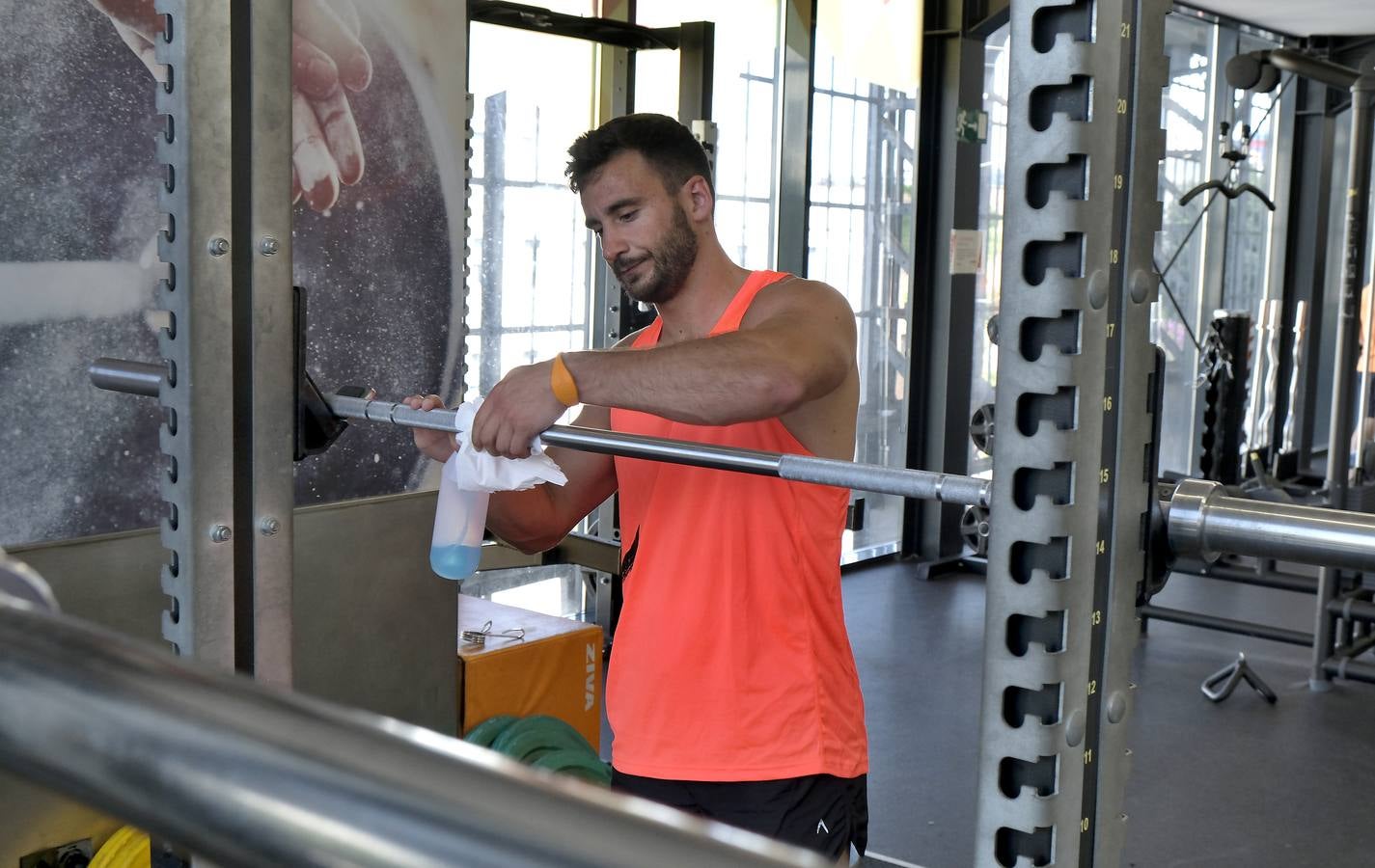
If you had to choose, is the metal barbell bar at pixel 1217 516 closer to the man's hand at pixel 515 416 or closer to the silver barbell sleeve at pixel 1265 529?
the silver barbell sleeve at pixel 1265 529

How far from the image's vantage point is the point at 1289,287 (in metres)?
8.26

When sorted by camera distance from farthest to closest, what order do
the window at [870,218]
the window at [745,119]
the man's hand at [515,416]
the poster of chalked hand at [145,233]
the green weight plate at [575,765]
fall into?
the window at [870,218]
the window at [745,119]
the green weight plate at [575,765]
the poster of chalked hand at [145,233]
the man's hand at [515,416]

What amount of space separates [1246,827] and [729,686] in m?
2.16

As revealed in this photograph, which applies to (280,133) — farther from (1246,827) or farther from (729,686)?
(1246,827)

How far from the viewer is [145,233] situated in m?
2.16

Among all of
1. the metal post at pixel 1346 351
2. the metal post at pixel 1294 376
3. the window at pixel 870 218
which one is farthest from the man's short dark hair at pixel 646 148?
the metal post at pixel 1294 376

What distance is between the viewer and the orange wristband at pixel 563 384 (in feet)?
4.55

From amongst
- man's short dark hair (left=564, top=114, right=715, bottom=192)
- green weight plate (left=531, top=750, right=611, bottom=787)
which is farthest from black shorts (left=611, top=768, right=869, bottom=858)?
green weight plate (left=531, top=750, right=611, bottom=787)

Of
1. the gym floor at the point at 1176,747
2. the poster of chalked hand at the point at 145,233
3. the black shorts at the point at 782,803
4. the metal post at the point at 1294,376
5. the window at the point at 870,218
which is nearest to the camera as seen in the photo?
the black shorts at the point at 782,803

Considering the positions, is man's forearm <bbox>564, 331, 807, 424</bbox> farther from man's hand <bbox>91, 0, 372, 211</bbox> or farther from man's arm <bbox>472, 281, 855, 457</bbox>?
man's hand <bbox>91, 0, 372, 211</bbox>

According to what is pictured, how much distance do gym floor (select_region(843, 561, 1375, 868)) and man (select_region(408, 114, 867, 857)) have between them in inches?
35.5

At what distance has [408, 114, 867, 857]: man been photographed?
1708 mm

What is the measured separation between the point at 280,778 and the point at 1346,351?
493 cm

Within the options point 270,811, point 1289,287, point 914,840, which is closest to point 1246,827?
point 914,840
